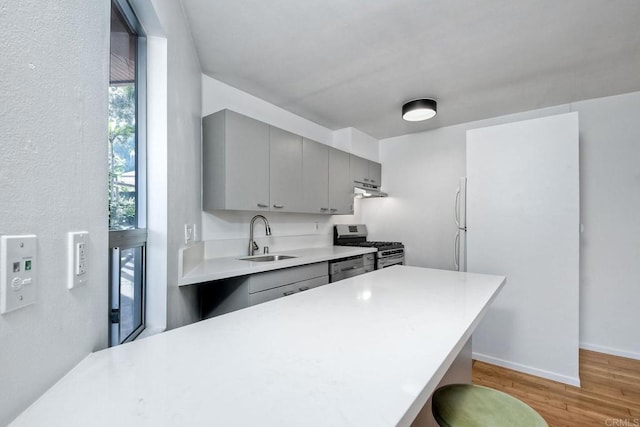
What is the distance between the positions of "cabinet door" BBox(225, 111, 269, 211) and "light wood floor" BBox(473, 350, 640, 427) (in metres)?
2.40

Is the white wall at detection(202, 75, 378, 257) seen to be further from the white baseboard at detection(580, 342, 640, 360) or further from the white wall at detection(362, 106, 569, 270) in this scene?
the white baseboard at detection(580, 342, 640, 360)

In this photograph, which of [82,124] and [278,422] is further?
[82,124]

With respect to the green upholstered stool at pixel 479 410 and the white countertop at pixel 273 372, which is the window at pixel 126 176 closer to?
the white countertop at pixel 273 372

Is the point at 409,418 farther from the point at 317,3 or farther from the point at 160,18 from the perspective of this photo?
the point at 317,3

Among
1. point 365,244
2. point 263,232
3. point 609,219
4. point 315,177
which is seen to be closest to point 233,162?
point 263,232

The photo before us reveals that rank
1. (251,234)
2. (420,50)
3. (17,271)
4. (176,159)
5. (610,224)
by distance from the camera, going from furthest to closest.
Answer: (610,224) < (251,234) < (420,50) < (176,159) < (17,271)

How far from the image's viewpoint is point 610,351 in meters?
2.79

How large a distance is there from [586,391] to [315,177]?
114 inches

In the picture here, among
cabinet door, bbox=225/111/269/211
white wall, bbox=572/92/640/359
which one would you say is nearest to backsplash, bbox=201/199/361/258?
cabinet door, bbox=225/111/269/211

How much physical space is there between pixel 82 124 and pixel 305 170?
234cm

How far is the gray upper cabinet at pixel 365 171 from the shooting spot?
3701 millimetres

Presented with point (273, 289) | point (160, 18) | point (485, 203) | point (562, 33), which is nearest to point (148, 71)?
point (160, 18)

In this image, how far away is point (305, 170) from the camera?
298 centimetres

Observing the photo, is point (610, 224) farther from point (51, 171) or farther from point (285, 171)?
point (51, 171)
